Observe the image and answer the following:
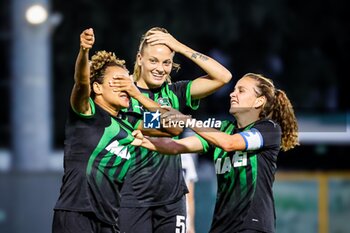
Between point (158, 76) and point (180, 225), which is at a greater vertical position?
point (158, 76)

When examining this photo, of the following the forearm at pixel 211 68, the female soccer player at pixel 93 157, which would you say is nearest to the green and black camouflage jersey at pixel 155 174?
the forearm at pixel 211 68

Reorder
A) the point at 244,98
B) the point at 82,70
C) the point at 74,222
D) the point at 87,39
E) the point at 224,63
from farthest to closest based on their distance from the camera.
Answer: the point at 224,63 < the point at 244,98 < the point at 74,222 < the point at 82,70 < the point at 87,39

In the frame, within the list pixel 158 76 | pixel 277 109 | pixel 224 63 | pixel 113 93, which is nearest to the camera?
pixel 113 93

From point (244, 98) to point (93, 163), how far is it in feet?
3.09

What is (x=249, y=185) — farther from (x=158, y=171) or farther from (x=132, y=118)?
(x=132, y=118)

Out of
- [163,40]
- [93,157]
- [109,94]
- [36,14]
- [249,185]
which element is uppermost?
[36,14]

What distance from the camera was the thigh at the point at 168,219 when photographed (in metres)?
7.84

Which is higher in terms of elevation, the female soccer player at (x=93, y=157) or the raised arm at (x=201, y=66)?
the raised arm at (x=201, y=66)

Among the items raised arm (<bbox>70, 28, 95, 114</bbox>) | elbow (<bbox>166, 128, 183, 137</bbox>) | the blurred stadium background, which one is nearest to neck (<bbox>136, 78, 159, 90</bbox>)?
elbow (<bbox>166, 128, 183, 137</bbox>)

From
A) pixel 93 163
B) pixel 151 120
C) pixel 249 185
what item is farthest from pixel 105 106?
pixel 249 185

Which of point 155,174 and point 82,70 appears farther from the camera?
point 155,174

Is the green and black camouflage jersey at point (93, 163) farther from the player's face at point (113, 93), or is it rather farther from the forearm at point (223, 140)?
the forearm at point (223, 140)

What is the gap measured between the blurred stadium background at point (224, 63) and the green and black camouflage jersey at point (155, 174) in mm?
5183

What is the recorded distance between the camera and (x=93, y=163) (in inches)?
278
